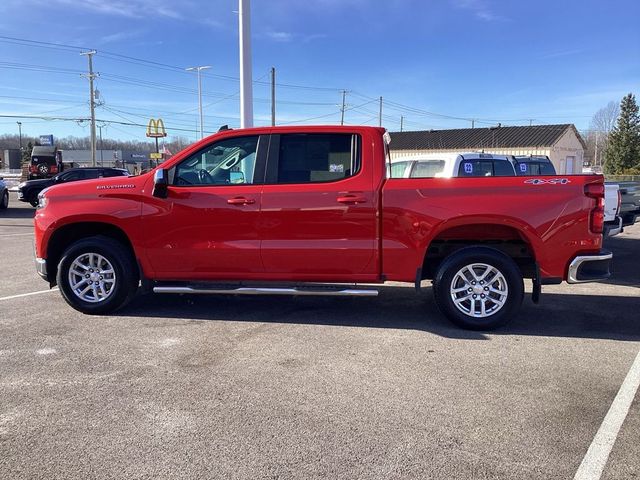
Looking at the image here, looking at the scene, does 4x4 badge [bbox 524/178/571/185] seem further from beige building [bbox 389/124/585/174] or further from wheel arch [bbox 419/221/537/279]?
beige building [bbox 389/124/585/174]

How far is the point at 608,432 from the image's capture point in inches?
132

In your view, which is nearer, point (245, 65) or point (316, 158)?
point (316, 158)

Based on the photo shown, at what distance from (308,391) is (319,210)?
207cm

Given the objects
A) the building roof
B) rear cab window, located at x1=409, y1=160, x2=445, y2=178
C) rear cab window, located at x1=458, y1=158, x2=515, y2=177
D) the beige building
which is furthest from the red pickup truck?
the building roof

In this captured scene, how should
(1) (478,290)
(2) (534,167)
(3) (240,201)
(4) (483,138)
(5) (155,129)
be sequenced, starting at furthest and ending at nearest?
1. (4) (483,138)
2. (5) (155,129)
3. (2) (534,167)
4. (3) (240,201)
5. (1) (478,290)

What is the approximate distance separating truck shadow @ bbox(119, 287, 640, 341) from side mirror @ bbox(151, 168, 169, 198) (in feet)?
4.62

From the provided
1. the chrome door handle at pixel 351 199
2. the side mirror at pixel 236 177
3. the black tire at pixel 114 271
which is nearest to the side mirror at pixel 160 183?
the side mirror at pixel 236 177

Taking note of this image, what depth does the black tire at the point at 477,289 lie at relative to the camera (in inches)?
211

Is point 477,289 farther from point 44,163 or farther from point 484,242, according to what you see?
point 44,163

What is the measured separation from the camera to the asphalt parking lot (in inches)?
119

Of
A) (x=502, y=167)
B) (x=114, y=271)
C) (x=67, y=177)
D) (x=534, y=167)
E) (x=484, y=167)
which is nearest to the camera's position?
(x=114, y=271)

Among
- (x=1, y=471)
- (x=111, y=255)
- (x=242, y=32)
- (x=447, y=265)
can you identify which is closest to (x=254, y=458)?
(x=1, y=471)

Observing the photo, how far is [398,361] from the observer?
4.60 metres

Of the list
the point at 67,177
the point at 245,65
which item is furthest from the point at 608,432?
the point at 67,177
